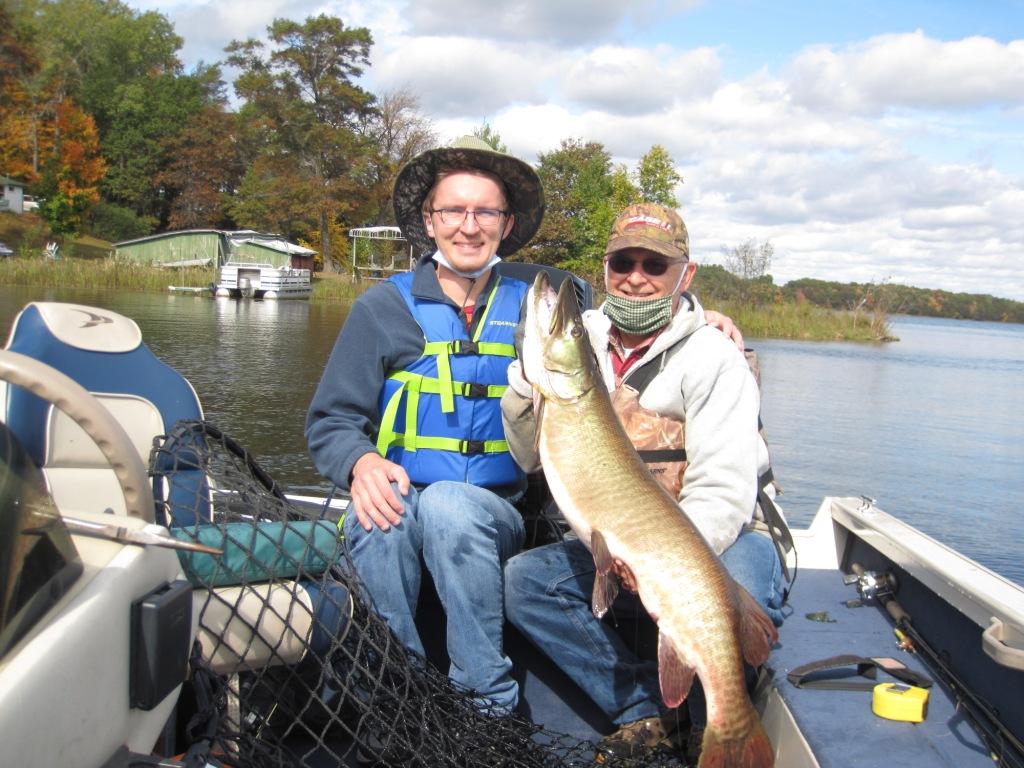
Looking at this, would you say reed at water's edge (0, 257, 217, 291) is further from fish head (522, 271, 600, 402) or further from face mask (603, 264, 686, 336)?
fish head (522, 271, 600, 402)

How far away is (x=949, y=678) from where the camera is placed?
3238mm

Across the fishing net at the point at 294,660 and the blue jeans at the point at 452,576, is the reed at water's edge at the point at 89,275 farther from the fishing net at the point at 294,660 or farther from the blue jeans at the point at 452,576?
the blue jeans at the point at 452,576

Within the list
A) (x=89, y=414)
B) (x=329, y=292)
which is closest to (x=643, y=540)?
(x=89, y=414)

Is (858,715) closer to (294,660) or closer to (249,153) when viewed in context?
(294,660)

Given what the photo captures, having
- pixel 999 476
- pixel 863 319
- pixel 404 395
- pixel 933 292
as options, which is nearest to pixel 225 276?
pixel 863 319

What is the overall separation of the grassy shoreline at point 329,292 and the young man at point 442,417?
124 ft

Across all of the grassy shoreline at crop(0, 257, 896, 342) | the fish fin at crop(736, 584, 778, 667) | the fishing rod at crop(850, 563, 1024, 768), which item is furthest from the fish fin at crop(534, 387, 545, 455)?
the grassy shoreline at crop(0, 257, 896, 342)

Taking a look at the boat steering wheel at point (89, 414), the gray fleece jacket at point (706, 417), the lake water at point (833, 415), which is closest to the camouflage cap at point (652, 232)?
the gray fleece jacket at point (706, 417)

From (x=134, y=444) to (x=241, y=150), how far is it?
67.7 meters

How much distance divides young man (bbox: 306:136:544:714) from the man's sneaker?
44cm

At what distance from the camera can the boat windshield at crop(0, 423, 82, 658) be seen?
1562 millimetres

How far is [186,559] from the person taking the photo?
2666 mm

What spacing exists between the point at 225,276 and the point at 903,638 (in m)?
45.4

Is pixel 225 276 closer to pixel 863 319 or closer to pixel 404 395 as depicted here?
pixel 863 319
